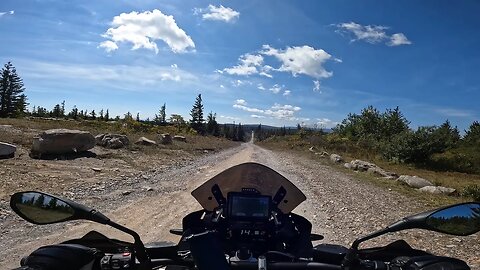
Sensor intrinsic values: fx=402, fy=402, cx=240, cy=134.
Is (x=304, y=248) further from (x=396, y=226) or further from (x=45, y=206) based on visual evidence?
(x=45, y=206)

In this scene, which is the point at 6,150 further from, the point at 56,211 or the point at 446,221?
the point at 446,221

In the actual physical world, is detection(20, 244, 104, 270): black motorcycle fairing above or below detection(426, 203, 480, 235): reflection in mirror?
below

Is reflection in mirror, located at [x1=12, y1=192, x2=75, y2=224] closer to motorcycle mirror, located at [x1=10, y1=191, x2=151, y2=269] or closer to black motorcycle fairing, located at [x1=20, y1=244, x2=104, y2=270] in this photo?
motorcycle mirror, located at [x1=10, y1=191, x2=151, y2=269]

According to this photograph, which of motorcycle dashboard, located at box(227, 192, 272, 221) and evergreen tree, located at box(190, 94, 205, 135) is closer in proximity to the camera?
motorcycle dashboard, located at box(227, 192, 272, 221)

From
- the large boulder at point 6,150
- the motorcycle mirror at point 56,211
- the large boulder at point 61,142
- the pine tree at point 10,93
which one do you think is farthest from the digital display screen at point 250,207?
the pine tree at point 10,93

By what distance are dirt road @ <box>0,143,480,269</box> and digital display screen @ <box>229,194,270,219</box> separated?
12.2 feet

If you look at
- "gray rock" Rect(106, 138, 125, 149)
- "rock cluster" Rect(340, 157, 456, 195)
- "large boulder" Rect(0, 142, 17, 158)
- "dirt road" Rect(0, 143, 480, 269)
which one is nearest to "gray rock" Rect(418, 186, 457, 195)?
"rock cluster" Rect(340, 157, 456, 195)

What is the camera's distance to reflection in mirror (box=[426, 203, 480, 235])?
7.07 ft

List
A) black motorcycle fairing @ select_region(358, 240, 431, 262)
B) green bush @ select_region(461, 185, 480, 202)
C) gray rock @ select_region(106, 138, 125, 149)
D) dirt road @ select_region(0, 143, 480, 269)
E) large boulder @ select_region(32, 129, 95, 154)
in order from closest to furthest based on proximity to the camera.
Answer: black motorcycle fairing @ select_region(358, 240, 431, 262), dirt road @ select_region(0, 143, 480, 269), green bush @ select_region(461, 185, 480, 202), large boulder @ select_region(32, 129, 95, 154), gray rock @ select_region(106, 138, 125, 149)

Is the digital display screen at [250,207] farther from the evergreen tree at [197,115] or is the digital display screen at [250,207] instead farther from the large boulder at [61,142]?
the evergreen tree at [197,115]

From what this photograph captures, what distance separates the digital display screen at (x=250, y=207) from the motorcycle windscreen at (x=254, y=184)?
0.36 m

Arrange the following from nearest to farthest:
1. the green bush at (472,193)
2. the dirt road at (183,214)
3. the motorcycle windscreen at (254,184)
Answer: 1. the motorcycle windscreen at (254,184)
2. the dirt road at (183,214)
3. the green bush at (472,193)

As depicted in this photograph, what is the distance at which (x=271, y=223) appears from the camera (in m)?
3.18

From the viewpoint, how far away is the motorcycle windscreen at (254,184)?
3.72 m
